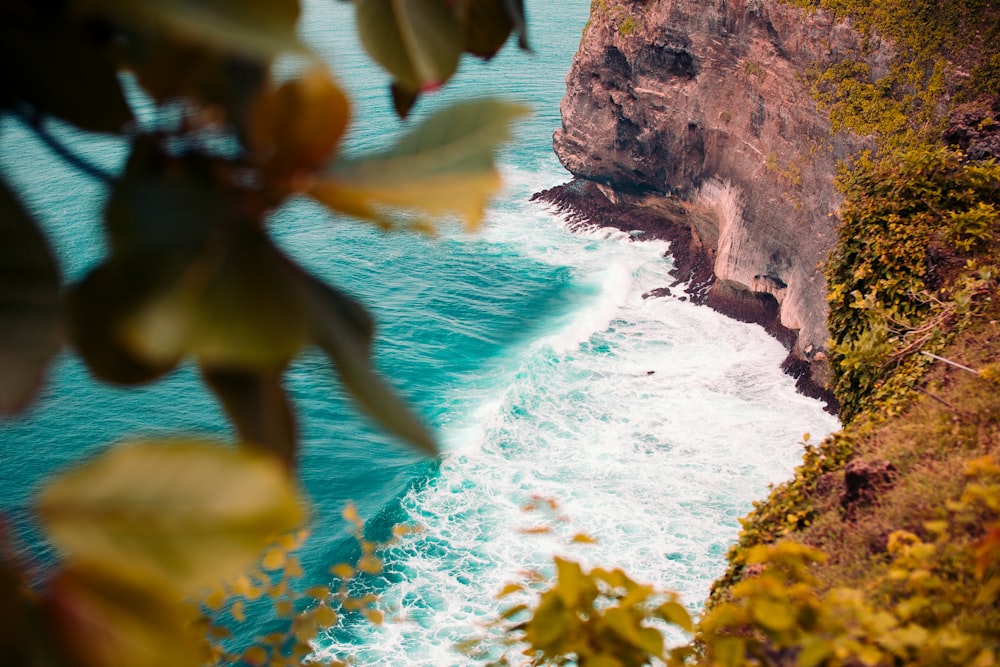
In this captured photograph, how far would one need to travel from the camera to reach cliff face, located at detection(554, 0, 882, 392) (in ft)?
48.9

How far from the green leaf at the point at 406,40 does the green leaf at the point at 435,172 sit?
5.1 inches

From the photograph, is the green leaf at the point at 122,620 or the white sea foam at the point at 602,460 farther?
the white sea foam at the point at 602,460

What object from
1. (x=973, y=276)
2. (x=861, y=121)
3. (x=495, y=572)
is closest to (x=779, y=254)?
(x=861, y=121)

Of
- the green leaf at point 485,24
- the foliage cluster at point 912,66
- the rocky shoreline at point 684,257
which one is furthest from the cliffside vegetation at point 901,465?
the rocky shoreline at point 684,257

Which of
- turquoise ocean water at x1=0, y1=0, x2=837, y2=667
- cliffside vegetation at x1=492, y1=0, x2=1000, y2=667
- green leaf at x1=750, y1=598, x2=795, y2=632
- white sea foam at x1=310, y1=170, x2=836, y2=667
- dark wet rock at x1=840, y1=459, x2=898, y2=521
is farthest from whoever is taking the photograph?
turquoise ocean water at x1=0, y1=0, x2=837, y2=667

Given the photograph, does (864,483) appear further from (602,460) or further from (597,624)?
(602,460)

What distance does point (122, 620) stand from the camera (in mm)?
357

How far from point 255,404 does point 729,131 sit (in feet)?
59.5

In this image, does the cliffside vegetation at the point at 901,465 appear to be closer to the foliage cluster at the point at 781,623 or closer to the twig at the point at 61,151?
the foliage cluster at the point at 781,623

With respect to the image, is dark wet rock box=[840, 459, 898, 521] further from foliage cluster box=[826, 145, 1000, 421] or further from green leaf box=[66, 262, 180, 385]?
green leaf box=[66, 262, 180, 385]

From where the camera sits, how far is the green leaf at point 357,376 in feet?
1.50

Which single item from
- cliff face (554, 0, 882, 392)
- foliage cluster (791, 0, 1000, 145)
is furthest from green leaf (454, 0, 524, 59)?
cliff face (554, 0, 882, 392)

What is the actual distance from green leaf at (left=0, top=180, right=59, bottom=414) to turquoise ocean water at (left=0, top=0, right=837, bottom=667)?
7.97m

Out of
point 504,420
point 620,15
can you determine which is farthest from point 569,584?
point 620,15
